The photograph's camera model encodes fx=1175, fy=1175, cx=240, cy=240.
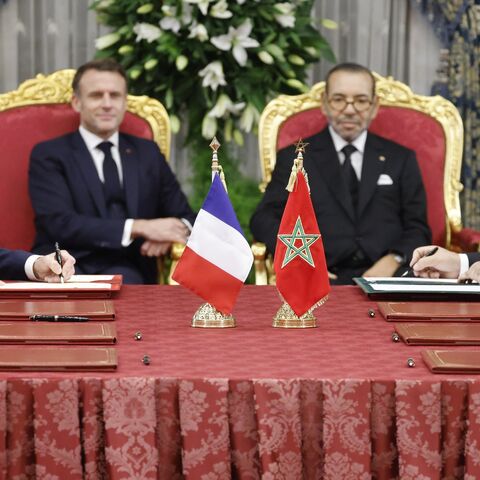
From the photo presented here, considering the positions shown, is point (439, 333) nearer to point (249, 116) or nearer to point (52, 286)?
point (52, 286)

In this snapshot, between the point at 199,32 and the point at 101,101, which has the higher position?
the point at 199,32

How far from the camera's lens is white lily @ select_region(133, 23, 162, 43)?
605 centimetres

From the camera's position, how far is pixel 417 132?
5.13m

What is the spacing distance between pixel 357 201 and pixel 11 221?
146cm

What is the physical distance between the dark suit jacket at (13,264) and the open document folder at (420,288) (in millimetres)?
1015

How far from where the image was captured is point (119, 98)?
4941mm

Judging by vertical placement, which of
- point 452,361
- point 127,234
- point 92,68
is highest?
point 92,68

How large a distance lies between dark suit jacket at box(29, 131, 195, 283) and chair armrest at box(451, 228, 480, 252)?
3.70 feet

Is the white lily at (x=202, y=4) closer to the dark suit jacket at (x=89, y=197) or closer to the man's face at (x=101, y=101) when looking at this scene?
the man's face at (x=101, y=101)

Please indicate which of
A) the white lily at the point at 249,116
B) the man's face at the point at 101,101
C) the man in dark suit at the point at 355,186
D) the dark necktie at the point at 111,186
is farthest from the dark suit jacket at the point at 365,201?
the white lily at the point at 249,116

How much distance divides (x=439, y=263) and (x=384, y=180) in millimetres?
1494

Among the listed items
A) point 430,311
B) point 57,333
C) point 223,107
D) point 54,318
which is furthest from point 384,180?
point 57,333

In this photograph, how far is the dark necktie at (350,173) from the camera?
16.4 feet

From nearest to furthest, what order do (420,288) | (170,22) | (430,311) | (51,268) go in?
1. (430,311)
2. (420,288)
3. (51,268)
4. (170,22)
